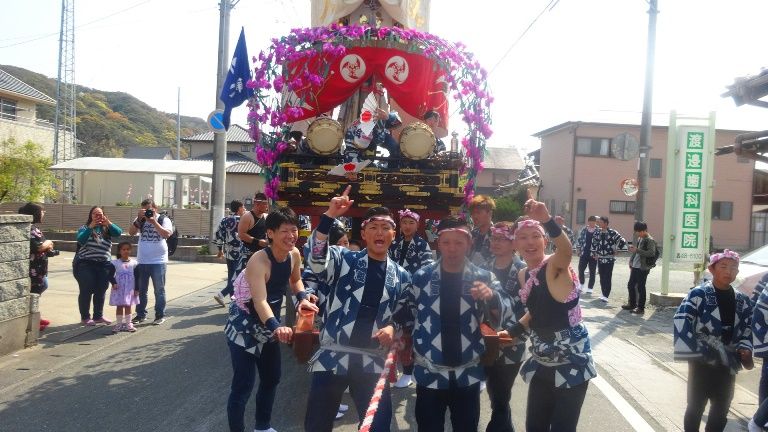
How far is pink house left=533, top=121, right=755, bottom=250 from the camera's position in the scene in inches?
1307

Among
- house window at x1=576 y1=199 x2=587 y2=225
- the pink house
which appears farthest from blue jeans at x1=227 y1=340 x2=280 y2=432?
house window at x1=576 y1=199 x2=587 y2=225

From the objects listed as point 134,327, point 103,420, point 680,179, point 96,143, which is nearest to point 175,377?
point 103,420

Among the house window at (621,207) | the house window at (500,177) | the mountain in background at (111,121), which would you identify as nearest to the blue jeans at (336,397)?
the house window at (621,207)

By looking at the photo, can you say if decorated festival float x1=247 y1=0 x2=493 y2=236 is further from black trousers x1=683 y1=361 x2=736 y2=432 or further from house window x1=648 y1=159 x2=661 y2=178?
house window x1=648 y1=159 x2=661 y2=178

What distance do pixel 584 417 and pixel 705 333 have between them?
150 cm

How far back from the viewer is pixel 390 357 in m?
3.48

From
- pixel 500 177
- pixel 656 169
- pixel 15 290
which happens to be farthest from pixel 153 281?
pixel 500 177

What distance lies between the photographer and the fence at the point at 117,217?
72.2ft

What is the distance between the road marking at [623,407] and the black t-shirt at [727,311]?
122 centimetres

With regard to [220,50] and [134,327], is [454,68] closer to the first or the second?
[134,327]

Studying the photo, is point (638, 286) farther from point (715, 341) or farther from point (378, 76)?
point (715, 341)

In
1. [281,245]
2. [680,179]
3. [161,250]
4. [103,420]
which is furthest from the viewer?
[680,179]

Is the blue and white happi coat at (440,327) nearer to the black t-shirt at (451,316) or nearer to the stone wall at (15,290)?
the black t-shirt at (451,316)

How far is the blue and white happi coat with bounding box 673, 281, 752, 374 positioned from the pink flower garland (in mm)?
3396
